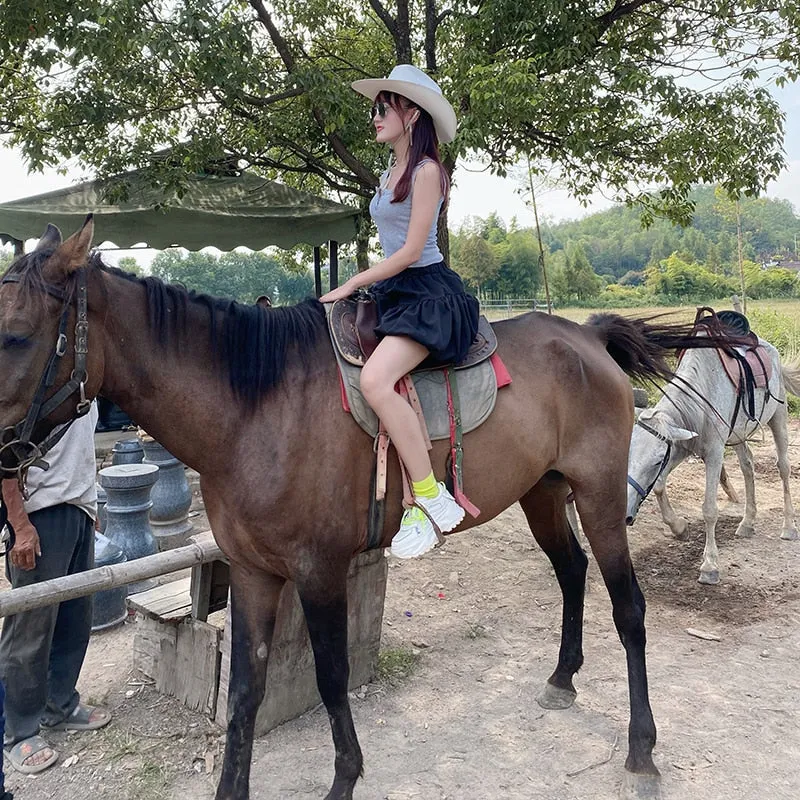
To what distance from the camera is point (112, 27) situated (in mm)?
4801

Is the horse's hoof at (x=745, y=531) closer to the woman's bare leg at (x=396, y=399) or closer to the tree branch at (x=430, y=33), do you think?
the woman's bare leg at (x=396, y=399)

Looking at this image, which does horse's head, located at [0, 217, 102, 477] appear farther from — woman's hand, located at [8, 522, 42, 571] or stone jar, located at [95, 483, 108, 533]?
stone jar, located at [95, 483, 108, 533]

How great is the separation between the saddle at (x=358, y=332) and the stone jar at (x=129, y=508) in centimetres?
252

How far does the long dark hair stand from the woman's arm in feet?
0.13

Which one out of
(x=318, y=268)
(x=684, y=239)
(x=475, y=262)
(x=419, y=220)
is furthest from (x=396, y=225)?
(x=684, y=239)

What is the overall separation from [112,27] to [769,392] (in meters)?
6.07

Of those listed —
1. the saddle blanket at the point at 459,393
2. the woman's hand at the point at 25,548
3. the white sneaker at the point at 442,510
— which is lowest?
the woman's hand at the point at 25,548

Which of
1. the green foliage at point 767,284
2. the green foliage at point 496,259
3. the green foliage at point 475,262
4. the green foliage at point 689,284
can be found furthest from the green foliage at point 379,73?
the green foliage at point 767,284

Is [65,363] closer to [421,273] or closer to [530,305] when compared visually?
[421,273]

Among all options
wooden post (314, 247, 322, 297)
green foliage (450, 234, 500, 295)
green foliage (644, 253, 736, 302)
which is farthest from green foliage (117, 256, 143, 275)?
green foliage (644, 253, 736, 302)

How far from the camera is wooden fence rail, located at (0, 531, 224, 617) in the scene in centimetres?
221

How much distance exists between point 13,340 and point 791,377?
21.2 feet

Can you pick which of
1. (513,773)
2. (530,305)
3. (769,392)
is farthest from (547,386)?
(530,305)

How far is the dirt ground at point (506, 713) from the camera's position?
2.55 meters
